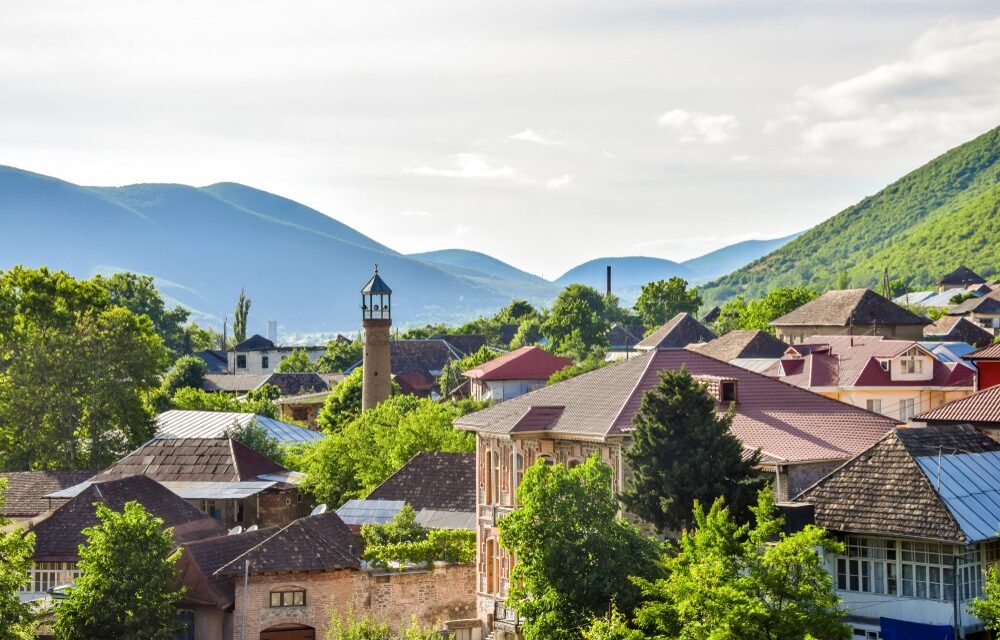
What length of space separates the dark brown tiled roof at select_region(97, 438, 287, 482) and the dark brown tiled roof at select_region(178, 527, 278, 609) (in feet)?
64.7

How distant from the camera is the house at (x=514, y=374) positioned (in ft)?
331

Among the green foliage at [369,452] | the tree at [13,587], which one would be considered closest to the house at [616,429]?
the tree at [13,587]

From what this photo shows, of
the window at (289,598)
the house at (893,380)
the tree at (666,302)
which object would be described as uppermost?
the tree at (666,302)

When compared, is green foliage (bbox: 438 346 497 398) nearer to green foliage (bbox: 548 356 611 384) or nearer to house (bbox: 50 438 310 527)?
green foliage (bbox: 548 356 611 384)

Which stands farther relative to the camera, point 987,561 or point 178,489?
point 178,489

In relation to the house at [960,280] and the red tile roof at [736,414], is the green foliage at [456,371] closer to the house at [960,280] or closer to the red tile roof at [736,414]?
the house at [960,280]

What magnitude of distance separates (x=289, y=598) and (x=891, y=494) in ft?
66.3

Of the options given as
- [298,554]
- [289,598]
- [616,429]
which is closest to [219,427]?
[298,554]

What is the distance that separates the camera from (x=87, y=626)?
39969 millimetres

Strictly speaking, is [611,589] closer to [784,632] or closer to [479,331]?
[784,632]

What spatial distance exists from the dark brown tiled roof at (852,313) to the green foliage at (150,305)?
266 ft

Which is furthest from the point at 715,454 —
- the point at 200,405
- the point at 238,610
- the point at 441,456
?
the point at 200,405

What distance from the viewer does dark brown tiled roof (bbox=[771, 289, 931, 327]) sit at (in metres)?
95.6

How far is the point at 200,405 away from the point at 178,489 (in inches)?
1308
